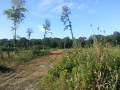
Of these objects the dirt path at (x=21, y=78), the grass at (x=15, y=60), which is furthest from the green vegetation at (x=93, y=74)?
the grass at (x=15, y=60)

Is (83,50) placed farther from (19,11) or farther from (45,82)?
(19,11)

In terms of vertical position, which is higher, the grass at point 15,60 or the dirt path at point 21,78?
the grass at point 15,60

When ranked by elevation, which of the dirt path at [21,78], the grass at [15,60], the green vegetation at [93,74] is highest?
the green vegetation at [93,74]

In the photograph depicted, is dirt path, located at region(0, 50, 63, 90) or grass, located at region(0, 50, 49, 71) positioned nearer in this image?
dirt path, located at region(0, 50, 63, 90)

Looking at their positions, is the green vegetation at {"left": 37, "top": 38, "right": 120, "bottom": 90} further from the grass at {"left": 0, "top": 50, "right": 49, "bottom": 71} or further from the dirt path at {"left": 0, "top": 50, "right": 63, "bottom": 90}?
the grass at {"left": 0, "top": 50, "right": 49, "bottom": 71}

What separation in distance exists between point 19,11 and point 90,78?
12.0 m

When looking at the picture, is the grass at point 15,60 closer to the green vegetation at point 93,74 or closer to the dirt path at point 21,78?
the dirt path at point 21,78

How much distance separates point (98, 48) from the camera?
3.09 metres

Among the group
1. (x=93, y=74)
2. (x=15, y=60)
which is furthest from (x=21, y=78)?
(x=15, y=60)

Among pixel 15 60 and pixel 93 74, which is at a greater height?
pixel 93 74

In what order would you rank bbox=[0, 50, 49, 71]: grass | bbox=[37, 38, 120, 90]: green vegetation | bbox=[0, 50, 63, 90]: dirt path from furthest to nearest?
bbox=[0, 50, 49, 71]: grass → bbox=[0, 50, 63, 90]: dirt path → bbox=[37, 38, 120, 90]: green vegetation

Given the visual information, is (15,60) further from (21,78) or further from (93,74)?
(93,74)

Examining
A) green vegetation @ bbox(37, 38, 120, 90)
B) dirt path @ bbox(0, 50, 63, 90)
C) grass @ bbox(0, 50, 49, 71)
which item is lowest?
dirt path @ bbox(0, 50, 63, 90)

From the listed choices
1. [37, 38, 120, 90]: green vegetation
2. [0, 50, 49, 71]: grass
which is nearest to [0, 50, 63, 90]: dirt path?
[37, 38, 120, 90]: green vegetation
